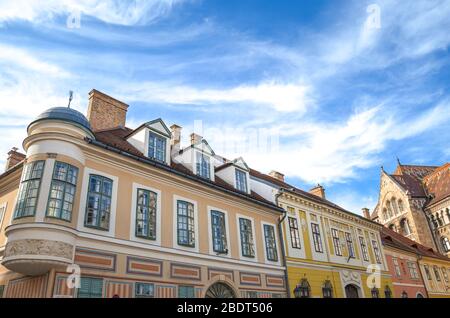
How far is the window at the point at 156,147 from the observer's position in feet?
47.4

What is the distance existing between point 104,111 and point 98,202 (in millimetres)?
6768

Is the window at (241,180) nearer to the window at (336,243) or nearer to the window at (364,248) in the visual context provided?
the window at (336,243)

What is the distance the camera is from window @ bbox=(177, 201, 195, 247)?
13.5 meters

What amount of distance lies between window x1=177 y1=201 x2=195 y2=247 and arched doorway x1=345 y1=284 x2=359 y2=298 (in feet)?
39.9

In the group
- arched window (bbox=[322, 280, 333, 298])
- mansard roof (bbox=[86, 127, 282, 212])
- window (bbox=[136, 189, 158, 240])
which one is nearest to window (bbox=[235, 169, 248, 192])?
mansard roof (bbox=[86, 127, 282, 212])

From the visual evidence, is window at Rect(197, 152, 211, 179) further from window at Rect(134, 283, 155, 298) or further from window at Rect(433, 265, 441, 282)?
window at Rect(433, 265, 441, 282)

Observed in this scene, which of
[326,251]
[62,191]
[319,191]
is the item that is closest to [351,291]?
[326,251]

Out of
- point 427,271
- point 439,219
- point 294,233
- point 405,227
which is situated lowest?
point 427,271

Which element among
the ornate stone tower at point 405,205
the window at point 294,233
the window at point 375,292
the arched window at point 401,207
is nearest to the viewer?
the window at point 294,233

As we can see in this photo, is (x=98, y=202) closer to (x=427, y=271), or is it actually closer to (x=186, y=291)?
(x=186, y=291)

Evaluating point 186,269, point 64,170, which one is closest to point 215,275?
point 186,269

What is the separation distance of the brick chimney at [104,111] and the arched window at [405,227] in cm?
4841

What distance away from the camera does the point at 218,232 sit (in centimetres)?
1514

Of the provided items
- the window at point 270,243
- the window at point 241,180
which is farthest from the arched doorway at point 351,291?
the window at point 241,180
